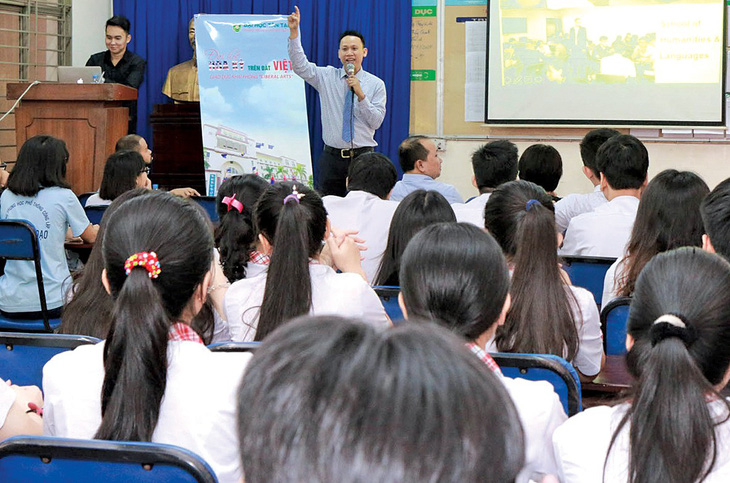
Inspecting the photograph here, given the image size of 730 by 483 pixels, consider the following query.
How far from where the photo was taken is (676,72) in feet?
20.4

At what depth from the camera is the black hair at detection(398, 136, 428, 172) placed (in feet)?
15.2

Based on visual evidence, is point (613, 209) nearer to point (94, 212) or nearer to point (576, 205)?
point (576, 205)

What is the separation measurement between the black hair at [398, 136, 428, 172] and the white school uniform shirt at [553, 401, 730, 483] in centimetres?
340

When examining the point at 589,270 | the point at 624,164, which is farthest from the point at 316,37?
the point at 589,270

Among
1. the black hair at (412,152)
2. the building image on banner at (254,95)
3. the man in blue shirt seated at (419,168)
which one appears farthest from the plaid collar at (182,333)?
the building image on banner at (254,95)

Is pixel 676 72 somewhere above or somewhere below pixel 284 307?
above

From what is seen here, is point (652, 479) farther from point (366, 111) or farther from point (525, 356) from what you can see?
point (366, 111)

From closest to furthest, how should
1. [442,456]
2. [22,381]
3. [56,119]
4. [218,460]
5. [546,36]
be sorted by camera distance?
1. [442,456]
2. [218,460]
3. [22,381]
4. [56,119]
5. [546,36]

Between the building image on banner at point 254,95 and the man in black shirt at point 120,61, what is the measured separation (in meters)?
0.49

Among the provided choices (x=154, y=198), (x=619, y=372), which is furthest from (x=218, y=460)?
(x=619, y=372)

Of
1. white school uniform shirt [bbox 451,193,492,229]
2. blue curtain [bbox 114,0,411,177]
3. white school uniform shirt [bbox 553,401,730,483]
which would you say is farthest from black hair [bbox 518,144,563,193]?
white school uniform shirt [bbox 553,401,730,483]

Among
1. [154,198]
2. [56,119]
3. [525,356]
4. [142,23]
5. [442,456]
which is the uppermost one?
[142,23]

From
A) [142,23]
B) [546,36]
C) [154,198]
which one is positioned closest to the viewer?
[154,198]

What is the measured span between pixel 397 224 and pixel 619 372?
948mm
